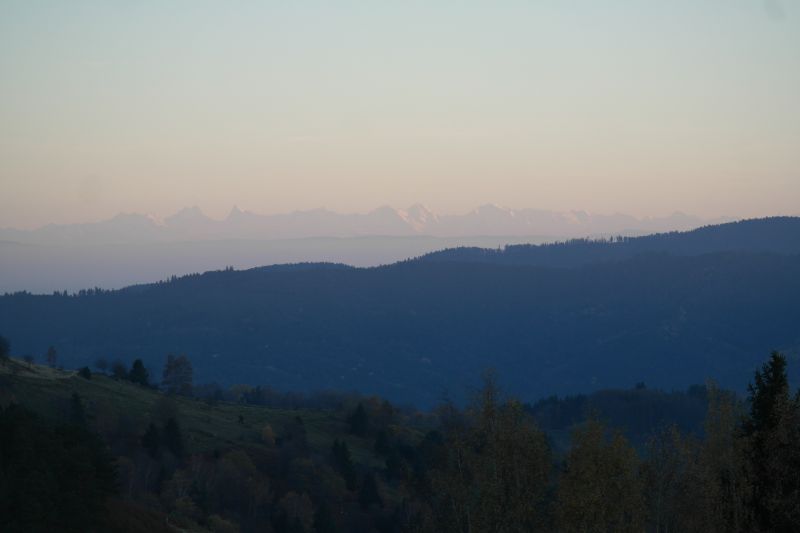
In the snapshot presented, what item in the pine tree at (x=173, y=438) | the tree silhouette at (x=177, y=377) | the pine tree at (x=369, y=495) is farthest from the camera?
the tree silhouette at (x=177, y=377)

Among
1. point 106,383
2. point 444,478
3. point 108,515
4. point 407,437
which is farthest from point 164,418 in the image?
point 444,478

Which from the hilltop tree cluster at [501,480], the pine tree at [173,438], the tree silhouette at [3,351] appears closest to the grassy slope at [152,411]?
the tree silhouette at [3,351]

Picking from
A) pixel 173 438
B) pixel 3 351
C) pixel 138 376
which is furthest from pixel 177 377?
pixel 173 438

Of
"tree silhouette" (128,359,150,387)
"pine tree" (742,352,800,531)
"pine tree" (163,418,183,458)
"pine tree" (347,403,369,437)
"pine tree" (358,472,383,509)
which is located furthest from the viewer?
"pine tree" (347,403,369,437)

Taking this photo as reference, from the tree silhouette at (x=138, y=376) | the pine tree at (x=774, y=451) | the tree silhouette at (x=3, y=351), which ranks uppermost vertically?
the pine tree at (x=774, y=451)

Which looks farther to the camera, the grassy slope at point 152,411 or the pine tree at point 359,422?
the pine tree at point 359,422

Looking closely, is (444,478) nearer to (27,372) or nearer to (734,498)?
(734,498)

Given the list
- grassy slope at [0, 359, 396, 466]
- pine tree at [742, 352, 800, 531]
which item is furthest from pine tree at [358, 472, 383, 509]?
pine tree at [742, 352, 800, 531]

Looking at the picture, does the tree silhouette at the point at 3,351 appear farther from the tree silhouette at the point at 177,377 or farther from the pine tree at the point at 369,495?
the pine tree at the point at 369,495

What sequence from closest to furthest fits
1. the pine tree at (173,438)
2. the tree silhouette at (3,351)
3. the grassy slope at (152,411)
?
the pine tree at (173,438), the grassy slope at (152,411), the tree silhouette at (3,351)

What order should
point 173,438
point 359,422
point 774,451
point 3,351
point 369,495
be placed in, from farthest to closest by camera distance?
point 359,422 → point 3,351 → point 173,438 → point 369,495 → point 774,451

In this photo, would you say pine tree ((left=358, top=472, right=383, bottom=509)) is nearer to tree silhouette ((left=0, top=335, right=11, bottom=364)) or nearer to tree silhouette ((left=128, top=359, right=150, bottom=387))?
tree silhouette ((left=0, top=335, right=11, bottom=364))

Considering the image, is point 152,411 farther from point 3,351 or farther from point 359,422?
point 359,422

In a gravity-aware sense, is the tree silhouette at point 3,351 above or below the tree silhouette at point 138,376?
above
